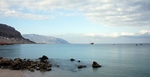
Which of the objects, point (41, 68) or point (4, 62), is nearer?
point (41, 68)

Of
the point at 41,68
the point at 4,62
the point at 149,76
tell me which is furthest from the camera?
the point at 4,62

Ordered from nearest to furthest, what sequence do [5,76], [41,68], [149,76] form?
[5,76] → [149,76] → [41,68]

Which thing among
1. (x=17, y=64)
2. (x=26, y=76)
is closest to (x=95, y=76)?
(x=26, y=76)

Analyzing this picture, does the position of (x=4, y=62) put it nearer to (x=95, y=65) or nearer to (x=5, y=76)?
(x=5, y=76)

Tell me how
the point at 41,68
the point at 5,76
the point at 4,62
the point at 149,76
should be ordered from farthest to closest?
the point at 4,62 < the point at 41,68 < the point at 149,76 < the point at 5,76

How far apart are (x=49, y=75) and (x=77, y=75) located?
6013mm

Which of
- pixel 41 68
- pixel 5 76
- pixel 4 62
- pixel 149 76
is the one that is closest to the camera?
pixel 5 76

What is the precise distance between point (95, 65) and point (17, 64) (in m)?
21.4

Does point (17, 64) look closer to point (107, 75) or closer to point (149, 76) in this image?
point (107, 75)

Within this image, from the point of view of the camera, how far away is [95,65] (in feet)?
155

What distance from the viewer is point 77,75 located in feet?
117

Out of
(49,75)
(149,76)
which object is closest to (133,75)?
(149,76)

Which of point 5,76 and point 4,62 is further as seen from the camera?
point 4,62

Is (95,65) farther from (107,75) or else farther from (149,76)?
(149,76)
